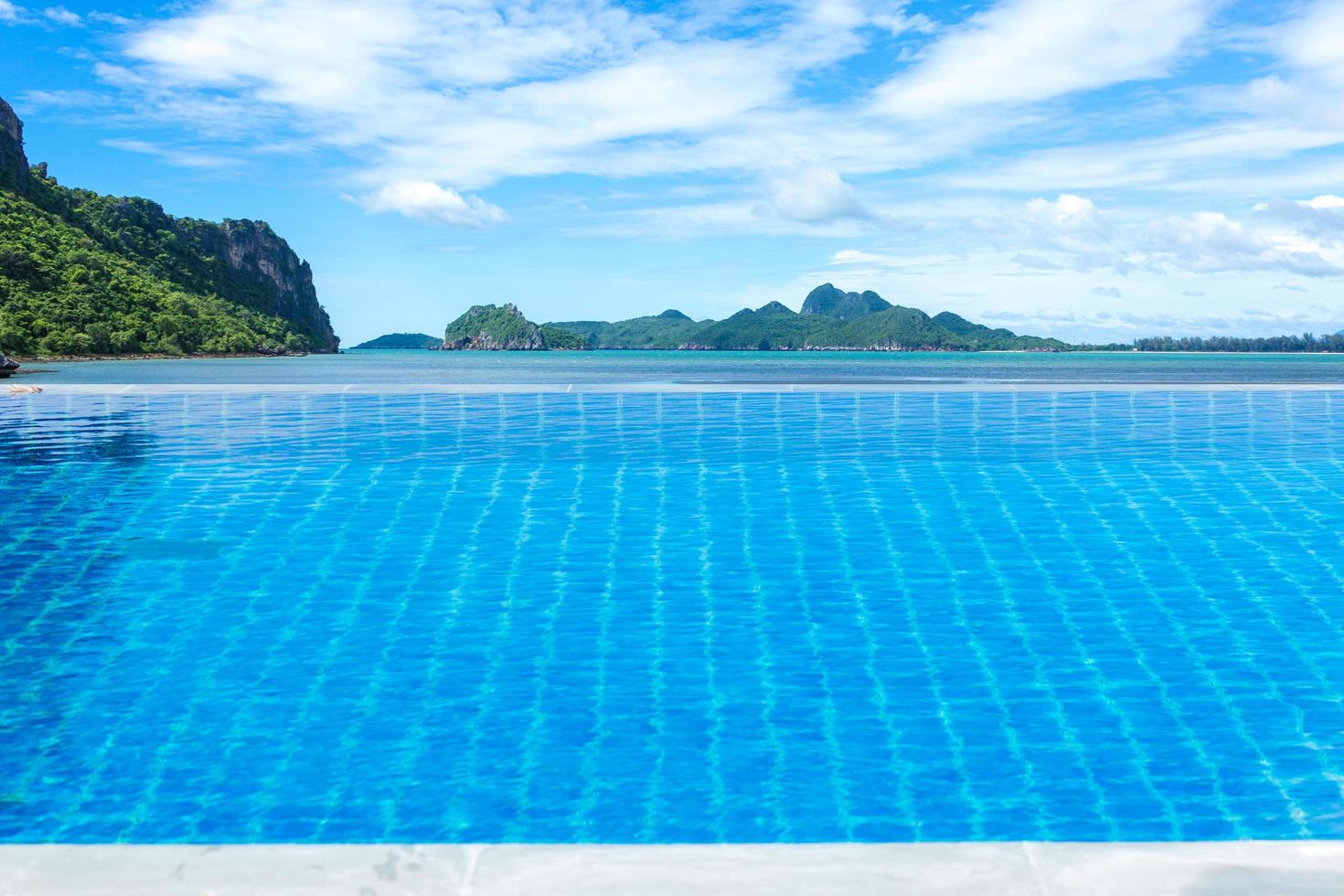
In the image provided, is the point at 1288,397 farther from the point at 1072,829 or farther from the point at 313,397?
the point at 1072,829

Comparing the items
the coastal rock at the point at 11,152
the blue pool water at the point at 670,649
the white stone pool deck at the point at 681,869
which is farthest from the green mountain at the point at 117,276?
the white stone pool deck at the point at 681,869

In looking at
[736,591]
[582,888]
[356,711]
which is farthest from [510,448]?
[582,888]

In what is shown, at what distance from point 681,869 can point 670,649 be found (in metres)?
4.29

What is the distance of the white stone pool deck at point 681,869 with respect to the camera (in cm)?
303

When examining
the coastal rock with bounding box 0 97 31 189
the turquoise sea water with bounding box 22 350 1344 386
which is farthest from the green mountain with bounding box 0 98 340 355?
the turquoise sea water with bounding box 22 350 1344 386

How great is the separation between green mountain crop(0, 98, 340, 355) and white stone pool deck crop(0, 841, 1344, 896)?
290 feet

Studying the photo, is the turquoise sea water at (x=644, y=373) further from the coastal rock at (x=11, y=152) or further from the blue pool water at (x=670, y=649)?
the coastal rock at (x=11, y=152)

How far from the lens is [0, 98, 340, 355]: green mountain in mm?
93188

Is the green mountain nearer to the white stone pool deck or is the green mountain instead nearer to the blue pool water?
the blue pool water

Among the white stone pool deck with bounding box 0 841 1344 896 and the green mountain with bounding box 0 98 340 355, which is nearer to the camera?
the white stone pool deck with bounding box 0 841 1344 896

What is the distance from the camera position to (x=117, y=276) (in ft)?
388

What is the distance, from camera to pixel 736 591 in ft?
29.2

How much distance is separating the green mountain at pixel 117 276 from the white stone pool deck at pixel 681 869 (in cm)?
8848

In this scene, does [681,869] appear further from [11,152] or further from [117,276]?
[11,152]
